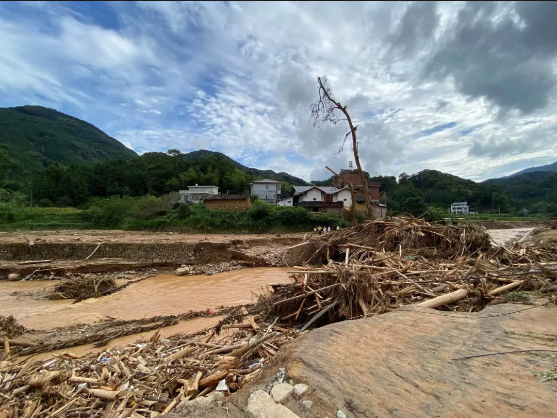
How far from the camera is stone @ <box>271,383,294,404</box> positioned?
2551mm

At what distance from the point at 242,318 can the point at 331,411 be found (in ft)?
13.6

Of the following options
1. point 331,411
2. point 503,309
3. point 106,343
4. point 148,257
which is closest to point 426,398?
point 331,411

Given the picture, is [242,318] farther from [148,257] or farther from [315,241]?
[148,257]

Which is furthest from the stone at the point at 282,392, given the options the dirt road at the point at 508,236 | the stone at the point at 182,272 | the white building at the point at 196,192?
the white building at the point at 196,192

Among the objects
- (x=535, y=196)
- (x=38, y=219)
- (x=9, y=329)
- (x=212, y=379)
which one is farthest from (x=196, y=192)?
(x=535, y=196)

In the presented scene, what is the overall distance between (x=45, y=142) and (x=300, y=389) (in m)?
122

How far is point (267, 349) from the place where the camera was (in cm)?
408

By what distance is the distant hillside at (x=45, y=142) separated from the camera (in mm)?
79125

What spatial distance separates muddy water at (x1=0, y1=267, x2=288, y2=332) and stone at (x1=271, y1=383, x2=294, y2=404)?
24.1 feet

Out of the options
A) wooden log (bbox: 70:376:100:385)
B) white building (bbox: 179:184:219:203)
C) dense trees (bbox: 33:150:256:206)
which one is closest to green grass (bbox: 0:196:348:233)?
white building (bbox: 179:184:219:203)

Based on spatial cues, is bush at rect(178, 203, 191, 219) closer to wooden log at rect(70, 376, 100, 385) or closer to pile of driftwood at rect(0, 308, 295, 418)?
pile of driftwood at rect(0, 308, 295, 418)

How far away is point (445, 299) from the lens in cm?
527

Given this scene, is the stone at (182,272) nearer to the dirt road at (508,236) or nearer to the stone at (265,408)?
the stone at (265,408)

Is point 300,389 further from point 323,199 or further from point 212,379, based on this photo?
point 323,199
